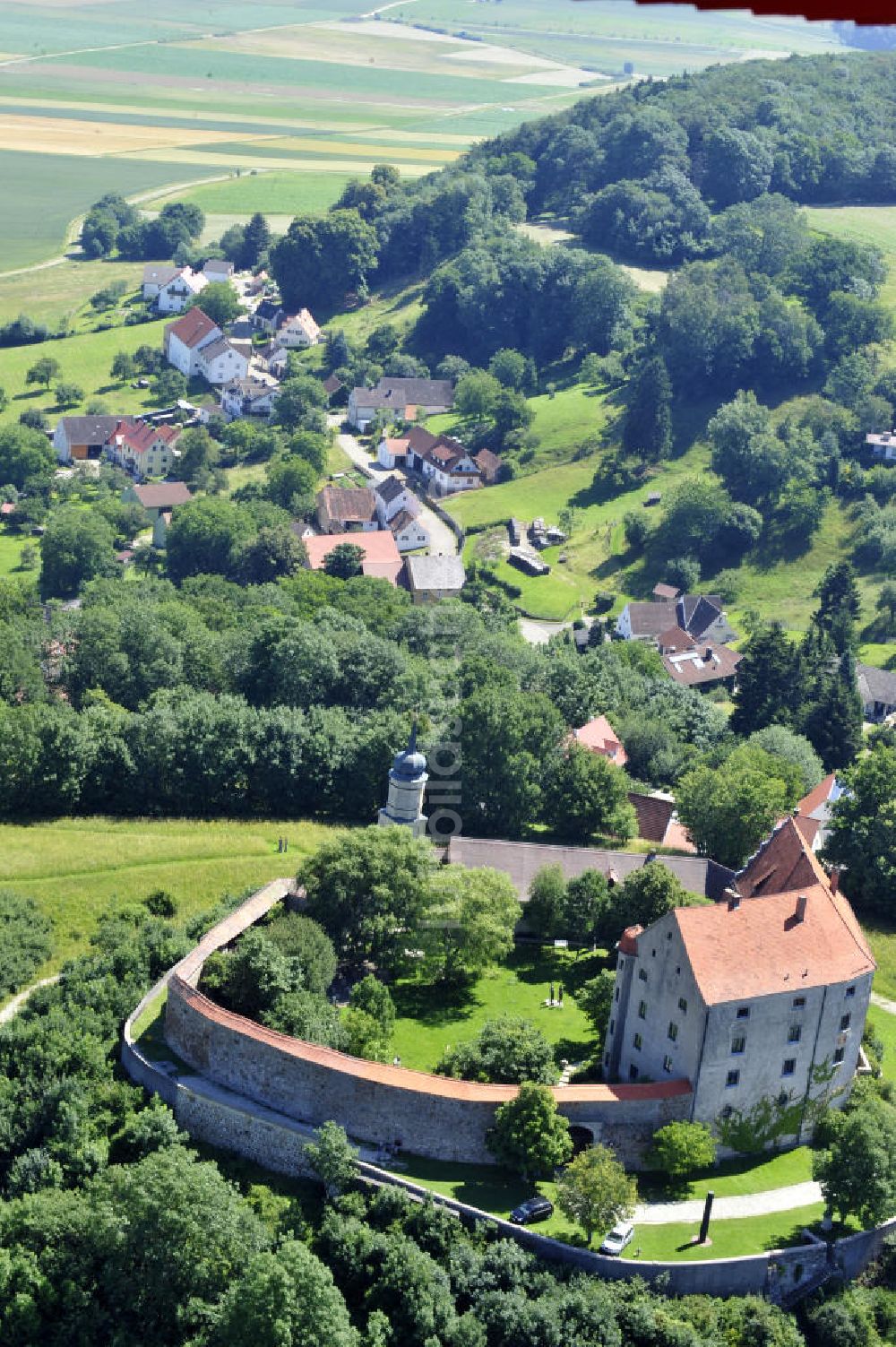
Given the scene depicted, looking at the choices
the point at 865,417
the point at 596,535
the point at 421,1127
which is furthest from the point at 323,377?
the point at 421,1127

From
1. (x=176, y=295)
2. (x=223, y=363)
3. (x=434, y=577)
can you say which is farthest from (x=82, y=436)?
(x=434, y=577)

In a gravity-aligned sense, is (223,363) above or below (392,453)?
above

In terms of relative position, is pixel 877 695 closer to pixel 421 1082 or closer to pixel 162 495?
pixel 162 495

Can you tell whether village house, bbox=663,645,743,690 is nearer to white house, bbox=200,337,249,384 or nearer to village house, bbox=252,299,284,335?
white house, bbox=200,337,249,384

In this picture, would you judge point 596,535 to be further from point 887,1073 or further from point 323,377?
point 887,1073

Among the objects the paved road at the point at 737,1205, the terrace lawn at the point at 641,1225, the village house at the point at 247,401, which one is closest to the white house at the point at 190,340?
the village house at the point at 247,401

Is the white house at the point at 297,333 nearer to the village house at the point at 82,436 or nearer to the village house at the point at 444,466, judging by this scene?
the village house at the point at 82,436
